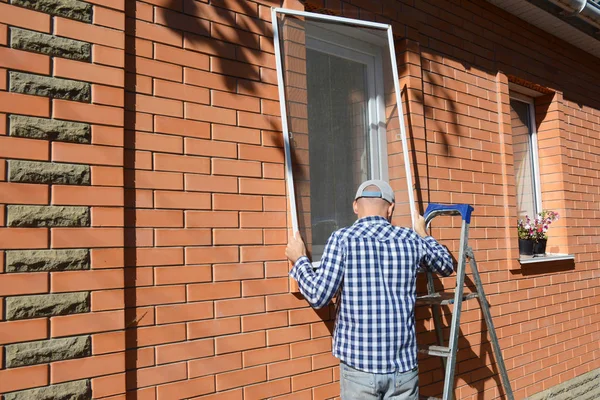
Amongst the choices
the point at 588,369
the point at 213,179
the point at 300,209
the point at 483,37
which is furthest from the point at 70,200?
the point at 588,369

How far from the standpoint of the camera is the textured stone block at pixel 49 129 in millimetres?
2291

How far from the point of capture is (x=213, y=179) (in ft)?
9.68

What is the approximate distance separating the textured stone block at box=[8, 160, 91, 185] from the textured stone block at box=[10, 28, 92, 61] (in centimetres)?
48

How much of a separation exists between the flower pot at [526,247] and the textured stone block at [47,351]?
417cm

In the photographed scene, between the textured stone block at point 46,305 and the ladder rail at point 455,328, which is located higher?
the textured stone block at point 46,305

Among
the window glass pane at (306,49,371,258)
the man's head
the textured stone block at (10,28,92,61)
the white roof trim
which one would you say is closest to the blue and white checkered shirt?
the man's head

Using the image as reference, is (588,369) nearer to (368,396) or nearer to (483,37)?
(483,37)

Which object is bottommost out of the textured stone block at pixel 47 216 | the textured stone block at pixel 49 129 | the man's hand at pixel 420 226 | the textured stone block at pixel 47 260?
the textured stone block at pixel 47 260

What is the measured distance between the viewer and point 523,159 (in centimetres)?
576

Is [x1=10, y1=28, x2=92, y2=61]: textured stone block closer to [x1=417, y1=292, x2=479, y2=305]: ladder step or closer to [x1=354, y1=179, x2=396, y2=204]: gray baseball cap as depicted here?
[x1=354, y1=179, x2=396, y2=204]: gray baseball cap

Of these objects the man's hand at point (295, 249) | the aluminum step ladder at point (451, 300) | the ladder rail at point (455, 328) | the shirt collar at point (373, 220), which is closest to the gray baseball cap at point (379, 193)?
the shirt collar at point (373, 220)

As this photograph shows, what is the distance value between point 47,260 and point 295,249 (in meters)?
1.26

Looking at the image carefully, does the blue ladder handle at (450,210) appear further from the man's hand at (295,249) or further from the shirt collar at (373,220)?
the man's hand at (295,249)

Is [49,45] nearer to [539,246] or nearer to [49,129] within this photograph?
[49,129]
